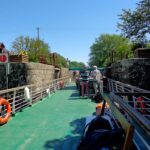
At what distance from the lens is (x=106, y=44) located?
3529 inches

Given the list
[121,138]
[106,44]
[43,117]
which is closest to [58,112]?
[43,117]

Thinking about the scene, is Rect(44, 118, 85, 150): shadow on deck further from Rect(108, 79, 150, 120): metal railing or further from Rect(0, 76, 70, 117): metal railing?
Rect(0, 76, 70, 117): metal railing

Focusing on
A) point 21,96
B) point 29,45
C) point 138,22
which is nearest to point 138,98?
point 21,96

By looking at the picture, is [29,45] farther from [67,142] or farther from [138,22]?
[67,142]

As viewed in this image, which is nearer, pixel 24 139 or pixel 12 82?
pixel 24 139

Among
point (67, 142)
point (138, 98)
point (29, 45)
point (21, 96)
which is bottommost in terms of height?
point (67, 142)

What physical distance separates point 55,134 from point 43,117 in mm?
2646

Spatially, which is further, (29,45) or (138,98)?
(29,45)

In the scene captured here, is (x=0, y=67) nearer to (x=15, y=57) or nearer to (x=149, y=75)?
(x=15, y=57)

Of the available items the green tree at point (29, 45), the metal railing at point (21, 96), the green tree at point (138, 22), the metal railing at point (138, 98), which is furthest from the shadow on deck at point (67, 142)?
the green tree at point (29, 45)

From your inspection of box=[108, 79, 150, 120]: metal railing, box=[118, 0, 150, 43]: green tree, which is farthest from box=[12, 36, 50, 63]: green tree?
box=[108, 79, 150, 120]: metal railing

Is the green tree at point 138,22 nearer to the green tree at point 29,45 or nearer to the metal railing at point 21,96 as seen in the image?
the metal railing at point 21,96

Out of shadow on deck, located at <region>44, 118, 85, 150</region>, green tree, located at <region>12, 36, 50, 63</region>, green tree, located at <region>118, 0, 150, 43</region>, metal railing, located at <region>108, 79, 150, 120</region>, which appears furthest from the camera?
green tree, located at <region>12, 36, 50, 63</region>

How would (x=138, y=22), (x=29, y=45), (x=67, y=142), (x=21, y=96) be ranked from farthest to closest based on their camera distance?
(x=29, y=45) < (x=138, y=22) < (x=21, y=96) < (x=67, y=142)
